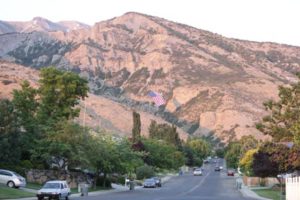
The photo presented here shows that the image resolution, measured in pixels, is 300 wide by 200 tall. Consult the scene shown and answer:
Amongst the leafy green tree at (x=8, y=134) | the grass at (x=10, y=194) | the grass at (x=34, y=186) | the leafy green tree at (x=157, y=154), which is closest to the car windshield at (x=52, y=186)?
the grass at (x=10, y=194)

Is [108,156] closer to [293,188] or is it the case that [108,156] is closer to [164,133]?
[293,188]

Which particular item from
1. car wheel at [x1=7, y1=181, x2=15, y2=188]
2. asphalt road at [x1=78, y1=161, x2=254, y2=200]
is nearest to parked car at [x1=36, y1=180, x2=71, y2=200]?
asphalt road at [x1=78, y1=161, x2=254, y2=200]

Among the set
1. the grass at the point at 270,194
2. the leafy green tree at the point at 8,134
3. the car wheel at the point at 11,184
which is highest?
the leafy green tree at the point at 8,134

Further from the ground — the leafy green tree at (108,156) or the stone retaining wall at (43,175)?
the leafy green tree at (108,156)

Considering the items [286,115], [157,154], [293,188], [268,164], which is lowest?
[293,188]

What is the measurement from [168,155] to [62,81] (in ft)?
187

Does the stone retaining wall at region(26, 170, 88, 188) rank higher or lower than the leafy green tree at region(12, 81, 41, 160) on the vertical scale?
lower

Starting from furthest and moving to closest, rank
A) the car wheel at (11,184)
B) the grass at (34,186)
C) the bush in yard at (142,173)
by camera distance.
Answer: the bush in yard at (142,173) → the grass at (34,186) → the car wheel at (11,184)

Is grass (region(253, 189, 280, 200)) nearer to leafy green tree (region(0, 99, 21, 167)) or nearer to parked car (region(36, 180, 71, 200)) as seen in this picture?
parked car (region(36, 180, 71, 200))

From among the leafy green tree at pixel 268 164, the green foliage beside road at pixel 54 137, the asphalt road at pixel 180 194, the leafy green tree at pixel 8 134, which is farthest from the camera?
the green foliage beside road at pixel 54 137

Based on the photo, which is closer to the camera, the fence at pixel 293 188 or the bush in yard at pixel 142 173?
the fence at pixel 293 188

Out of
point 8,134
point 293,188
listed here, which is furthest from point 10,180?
point 293,188

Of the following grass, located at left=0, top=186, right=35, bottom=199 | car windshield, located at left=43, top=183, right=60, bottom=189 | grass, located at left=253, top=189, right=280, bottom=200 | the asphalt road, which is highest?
car windshield, located at left=43, top=183, right=60, bottom=189

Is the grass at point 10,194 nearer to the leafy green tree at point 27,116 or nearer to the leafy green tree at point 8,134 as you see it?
the leafy green tree at point 8,134
